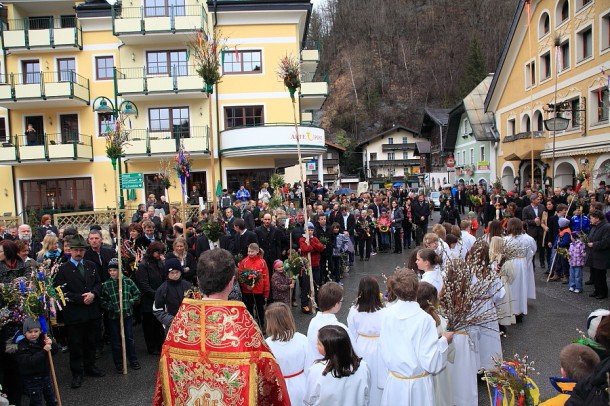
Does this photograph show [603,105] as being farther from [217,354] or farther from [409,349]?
[217,354]

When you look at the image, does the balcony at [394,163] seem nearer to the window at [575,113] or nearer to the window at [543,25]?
the window at [543,25]

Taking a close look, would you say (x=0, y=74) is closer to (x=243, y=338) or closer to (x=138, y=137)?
(x=138, y=137)

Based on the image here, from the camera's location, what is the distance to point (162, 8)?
84.1 ft

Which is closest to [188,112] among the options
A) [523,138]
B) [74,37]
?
[74,37]

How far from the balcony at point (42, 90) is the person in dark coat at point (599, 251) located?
24987 millimetres

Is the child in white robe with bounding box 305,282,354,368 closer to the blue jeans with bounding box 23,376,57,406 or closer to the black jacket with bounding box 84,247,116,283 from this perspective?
the blue jeans with bounding box 23,376,57,406

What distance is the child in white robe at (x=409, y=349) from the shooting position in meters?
3.85

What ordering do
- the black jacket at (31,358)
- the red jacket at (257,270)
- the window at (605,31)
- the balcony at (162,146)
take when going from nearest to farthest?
the black jacket at (31,358), the red jacket at (257,270), the window at (605,31), the balcony at (162,146)

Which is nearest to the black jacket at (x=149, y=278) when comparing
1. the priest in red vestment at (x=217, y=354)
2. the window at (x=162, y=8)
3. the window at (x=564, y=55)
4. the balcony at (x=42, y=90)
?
the priest in red vestment at (x=217, y=354)

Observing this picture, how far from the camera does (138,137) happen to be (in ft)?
84.6

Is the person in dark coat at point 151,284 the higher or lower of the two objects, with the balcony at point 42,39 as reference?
lower

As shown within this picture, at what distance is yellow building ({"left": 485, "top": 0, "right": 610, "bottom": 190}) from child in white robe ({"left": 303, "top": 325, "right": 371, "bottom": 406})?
62.0 ft

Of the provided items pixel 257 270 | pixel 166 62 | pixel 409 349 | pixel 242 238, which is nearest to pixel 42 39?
pixel 166 62

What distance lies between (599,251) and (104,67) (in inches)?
1029
